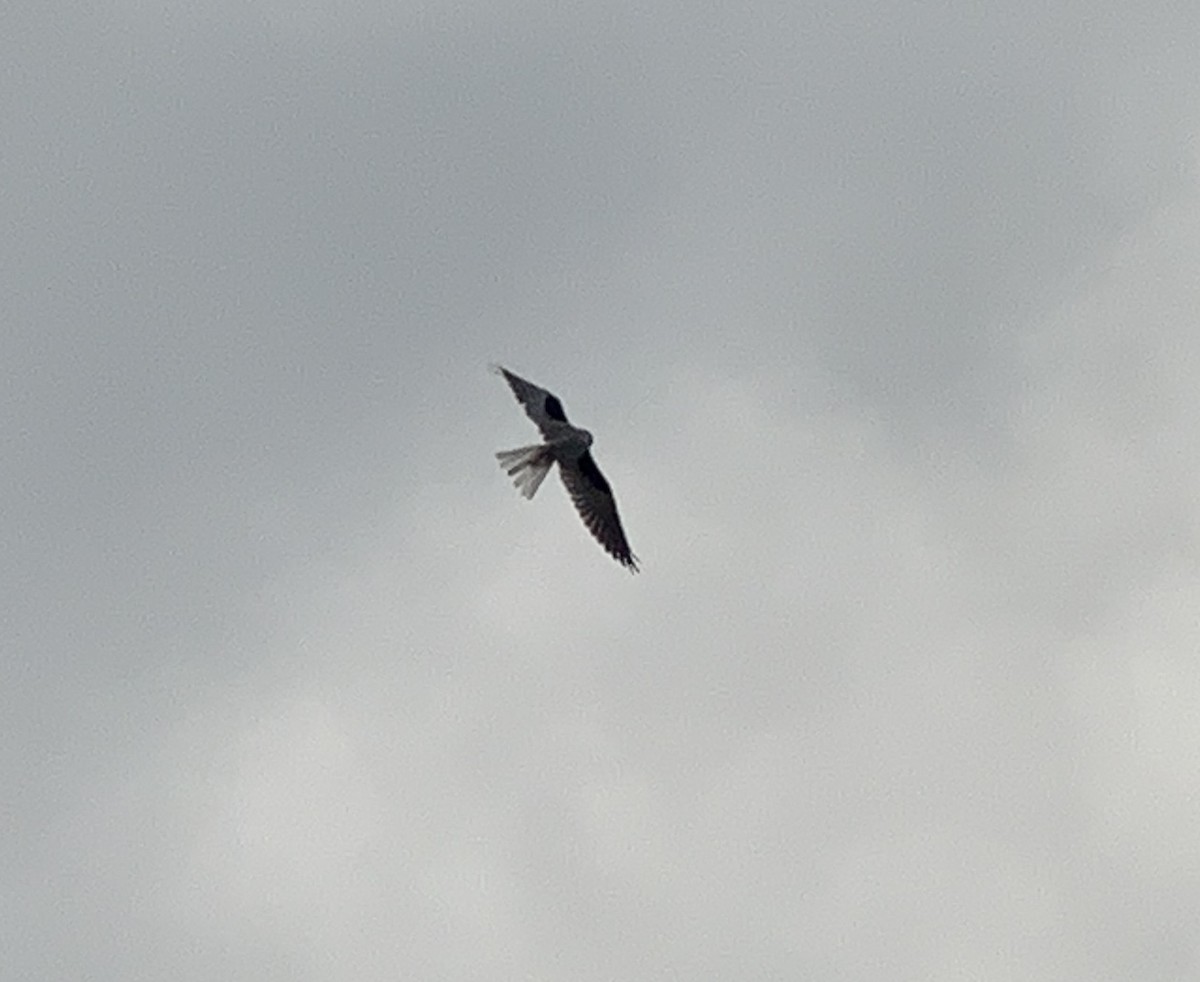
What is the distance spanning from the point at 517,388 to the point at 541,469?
150 inches

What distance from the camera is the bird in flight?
189ft

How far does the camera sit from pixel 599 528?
6059 cm

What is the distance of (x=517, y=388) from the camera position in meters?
60.4

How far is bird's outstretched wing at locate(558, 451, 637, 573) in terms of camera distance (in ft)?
196

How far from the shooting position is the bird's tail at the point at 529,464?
181 feet

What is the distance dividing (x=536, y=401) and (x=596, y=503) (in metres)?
3.45

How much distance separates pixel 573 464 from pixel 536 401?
2.26 m

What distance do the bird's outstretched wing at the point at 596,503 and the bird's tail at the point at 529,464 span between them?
1383 millimetres

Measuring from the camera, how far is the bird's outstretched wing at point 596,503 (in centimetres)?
5972

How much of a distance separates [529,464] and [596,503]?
3999mm

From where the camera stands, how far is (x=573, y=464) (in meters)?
59.4

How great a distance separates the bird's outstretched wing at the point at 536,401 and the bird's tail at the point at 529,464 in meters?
1.53

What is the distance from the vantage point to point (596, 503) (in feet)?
198
